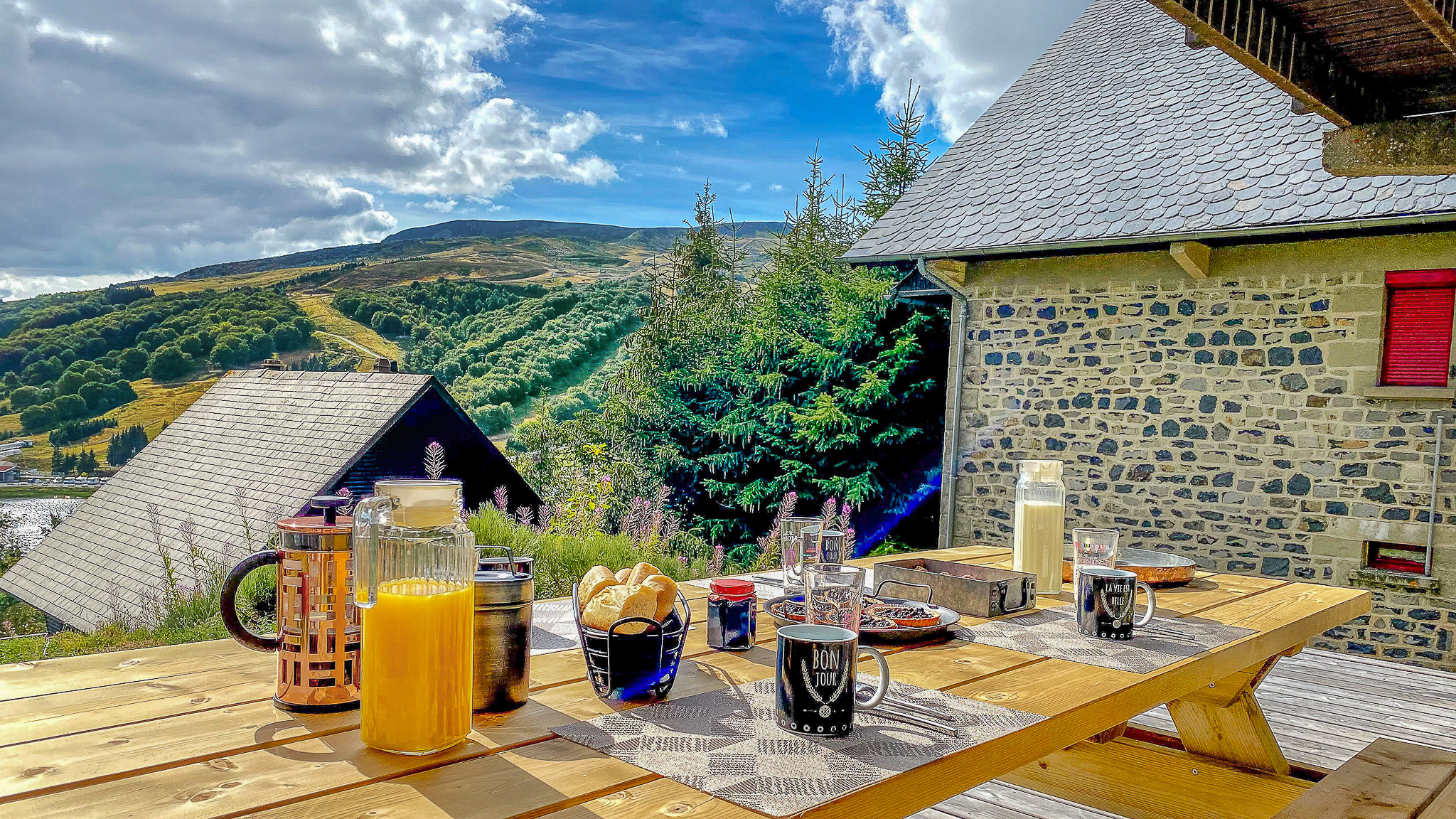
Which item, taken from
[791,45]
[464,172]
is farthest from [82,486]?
[464,172]

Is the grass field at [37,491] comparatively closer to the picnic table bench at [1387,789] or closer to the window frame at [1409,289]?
the picnic table bench at [1387,789]

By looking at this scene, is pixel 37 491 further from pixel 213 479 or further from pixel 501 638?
pixel 501 638

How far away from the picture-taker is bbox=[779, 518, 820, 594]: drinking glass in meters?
2.01

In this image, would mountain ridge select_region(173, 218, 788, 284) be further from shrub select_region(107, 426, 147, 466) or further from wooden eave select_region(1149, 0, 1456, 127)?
wooden eave select_region(1149, 0, 1456, 127)

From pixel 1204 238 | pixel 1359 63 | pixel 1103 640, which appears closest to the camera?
pixel 1103 640

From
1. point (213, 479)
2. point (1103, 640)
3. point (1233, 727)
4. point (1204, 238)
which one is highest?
point (1204, 238)

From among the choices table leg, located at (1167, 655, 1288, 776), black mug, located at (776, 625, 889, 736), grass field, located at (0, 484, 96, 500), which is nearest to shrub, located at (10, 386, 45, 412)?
grass field, located at (0, 484, 96, 500)

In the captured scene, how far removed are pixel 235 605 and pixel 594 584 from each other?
534 mm

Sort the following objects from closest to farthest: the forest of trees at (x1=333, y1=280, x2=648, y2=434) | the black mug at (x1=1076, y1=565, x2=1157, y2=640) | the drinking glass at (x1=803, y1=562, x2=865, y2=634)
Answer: the drinking glass at (x1=803, y1=562, x2=865, y2=634) → the black mug at (x1=1076, y1=565, x2=1157, y2=640) → the forest of trees at (x1=333, y1=280, x2=648, y2=434)

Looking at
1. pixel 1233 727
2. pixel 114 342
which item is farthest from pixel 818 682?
pixel 114 342

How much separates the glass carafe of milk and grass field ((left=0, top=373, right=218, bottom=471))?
47.4 feet

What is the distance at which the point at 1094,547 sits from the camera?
2141 mm

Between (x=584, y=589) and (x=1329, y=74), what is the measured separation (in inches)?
109

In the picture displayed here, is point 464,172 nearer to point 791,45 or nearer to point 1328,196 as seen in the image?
point 791,45
